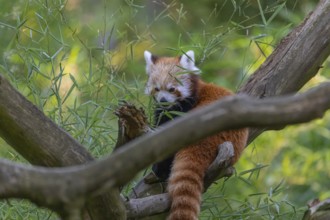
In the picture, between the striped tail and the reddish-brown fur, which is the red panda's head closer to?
the reddish-brown fur

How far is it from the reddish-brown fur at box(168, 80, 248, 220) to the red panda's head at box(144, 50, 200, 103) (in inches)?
8.9

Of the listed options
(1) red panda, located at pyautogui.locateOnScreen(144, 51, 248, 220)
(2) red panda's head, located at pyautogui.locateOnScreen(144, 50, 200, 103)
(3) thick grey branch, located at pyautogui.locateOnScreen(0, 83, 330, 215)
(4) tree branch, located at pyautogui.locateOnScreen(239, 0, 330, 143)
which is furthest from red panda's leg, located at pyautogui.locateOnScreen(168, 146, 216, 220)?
(3) thick grey branch, located at pyautogui.locateOnScreen(0, 83, 330, 215)

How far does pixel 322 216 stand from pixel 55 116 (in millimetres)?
983

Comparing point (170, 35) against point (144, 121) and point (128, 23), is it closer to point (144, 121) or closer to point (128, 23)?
point (128, 23)

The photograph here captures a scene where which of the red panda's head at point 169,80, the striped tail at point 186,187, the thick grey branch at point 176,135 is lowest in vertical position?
the striped tail at point 186,187

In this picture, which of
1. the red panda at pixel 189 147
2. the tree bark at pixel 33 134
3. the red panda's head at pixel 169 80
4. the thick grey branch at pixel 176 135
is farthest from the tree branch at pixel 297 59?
the thick grey branch at pixel 176 135

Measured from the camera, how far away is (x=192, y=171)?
9.37ft

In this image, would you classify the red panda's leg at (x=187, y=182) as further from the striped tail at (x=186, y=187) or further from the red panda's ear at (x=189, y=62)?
the red panda's ear at (x=189, y=62)

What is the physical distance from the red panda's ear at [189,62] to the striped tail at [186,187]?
1.33 ft

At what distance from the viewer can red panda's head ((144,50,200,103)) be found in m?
3.47

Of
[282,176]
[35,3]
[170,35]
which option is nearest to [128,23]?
[35,3]

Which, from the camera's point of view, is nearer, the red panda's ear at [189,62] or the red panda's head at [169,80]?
the red panda's ear at [189,62]

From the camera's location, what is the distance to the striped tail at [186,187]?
268 centimetres

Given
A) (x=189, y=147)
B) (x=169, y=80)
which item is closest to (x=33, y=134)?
(x=189, y=147)
